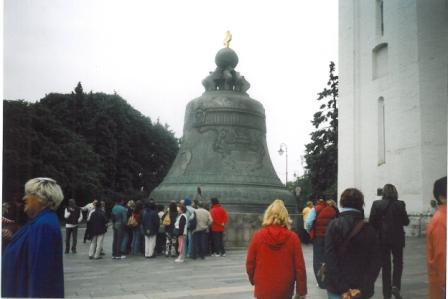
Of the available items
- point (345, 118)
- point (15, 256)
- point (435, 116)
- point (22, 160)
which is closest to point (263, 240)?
point (15, 256)

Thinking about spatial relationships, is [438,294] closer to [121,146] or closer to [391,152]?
[391,152]

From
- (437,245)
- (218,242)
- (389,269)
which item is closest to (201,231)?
(218,242)

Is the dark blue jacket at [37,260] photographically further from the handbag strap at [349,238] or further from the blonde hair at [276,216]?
the handbag strap at [349,238]

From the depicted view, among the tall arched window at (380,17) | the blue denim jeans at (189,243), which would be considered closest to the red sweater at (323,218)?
the blue denim jeans at (189,243)

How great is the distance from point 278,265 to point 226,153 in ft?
32.3

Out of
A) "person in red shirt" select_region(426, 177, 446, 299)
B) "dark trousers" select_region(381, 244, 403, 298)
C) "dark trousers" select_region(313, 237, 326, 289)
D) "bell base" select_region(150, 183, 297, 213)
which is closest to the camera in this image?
"person in red shirt" select_region(426, 177, 446, 299)

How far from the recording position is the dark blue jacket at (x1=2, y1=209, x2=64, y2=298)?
3383 mm

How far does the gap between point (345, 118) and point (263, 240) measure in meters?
12.5

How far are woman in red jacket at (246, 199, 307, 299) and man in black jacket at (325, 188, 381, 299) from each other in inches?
11.3

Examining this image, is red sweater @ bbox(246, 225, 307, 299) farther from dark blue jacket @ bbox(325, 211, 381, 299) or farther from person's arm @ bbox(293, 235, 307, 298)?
dark blue jacket @ bbox(325, 211, 381, 299)

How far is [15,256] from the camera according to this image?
345 cm

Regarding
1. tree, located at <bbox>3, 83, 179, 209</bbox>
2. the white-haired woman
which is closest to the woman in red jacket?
the white-haired woman

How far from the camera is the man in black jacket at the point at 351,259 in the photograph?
422 centimetres

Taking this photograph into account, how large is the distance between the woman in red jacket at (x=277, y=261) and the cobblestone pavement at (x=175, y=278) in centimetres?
260
